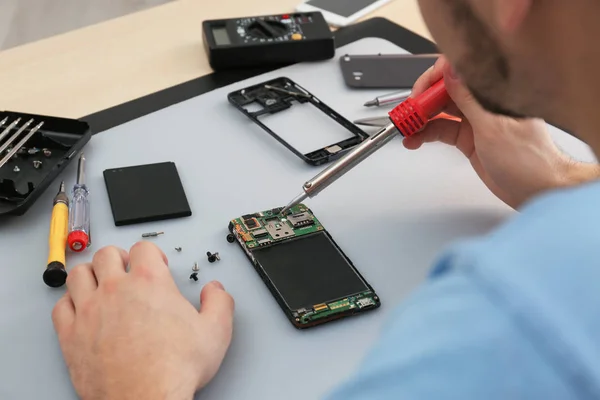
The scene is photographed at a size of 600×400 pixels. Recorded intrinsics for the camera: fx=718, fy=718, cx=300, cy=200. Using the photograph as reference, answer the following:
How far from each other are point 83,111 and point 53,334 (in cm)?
45

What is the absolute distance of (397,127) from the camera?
92 centimetres

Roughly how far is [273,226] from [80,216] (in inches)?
9.3

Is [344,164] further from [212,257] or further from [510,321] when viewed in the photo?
[510,321]

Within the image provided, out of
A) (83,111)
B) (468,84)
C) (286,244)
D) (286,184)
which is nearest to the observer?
(468,84)

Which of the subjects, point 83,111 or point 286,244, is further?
point 83,111

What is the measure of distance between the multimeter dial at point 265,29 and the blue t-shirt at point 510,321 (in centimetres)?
91

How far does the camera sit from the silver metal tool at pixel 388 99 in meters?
1.11

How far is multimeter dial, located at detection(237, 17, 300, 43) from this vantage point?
4.03ft

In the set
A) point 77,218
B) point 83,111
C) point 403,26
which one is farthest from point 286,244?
point 403,26

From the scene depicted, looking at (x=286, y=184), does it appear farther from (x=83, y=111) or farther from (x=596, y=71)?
(x=596, y=71)

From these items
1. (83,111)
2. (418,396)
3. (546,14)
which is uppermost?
(546,14)

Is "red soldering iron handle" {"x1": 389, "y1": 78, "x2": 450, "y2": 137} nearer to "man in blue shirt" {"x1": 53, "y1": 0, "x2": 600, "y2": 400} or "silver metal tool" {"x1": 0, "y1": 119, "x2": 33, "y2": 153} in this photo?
"man in blue shirt" {"x1": 53, "y1": 0, "x2": 600, "y2": 400}

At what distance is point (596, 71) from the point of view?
16.1 inches

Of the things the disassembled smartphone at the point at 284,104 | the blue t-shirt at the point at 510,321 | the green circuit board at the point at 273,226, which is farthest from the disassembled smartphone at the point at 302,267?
the blue t-shirt at the point at 510,321
